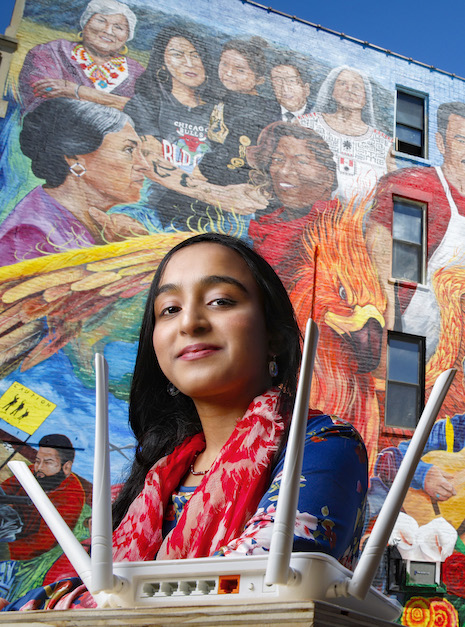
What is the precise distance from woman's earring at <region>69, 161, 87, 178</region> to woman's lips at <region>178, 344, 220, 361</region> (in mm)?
9373

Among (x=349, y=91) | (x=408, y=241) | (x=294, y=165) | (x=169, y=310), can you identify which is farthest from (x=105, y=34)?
(x=169, y=310)

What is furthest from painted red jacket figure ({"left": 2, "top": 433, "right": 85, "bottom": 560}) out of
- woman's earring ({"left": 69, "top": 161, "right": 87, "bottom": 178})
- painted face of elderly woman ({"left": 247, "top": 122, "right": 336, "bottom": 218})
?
painted face of elderly woman ({"left": 247, "top": 122, "right": 336, "bottom": 218})

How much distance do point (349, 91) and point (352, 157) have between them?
137 centimetres

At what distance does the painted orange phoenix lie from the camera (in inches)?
441

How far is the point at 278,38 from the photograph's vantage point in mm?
12820

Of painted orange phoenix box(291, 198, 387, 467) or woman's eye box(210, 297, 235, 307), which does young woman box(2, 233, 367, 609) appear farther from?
painted orange phoenix box(291, 198, 387, 467)

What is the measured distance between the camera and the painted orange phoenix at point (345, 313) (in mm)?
11203

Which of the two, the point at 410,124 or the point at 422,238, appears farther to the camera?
the point at 410,124

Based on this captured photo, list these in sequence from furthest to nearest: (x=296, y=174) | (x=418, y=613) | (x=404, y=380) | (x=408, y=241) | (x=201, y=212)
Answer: (x=408, y=241) < (x=296, y=174) < (x=404, y=380) < (x=201, y=212) < (x=418, y=613)

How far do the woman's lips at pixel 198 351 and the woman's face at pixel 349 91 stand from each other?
11.9 meters

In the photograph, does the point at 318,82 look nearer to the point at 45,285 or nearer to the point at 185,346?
the point at 45,285

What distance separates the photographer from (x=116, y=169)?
11.0 metres

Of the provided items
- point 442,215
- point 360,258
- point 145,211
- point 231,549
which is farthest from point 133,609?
point 442,215

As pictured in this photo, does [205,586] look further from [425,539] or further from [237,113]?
[237,113]
